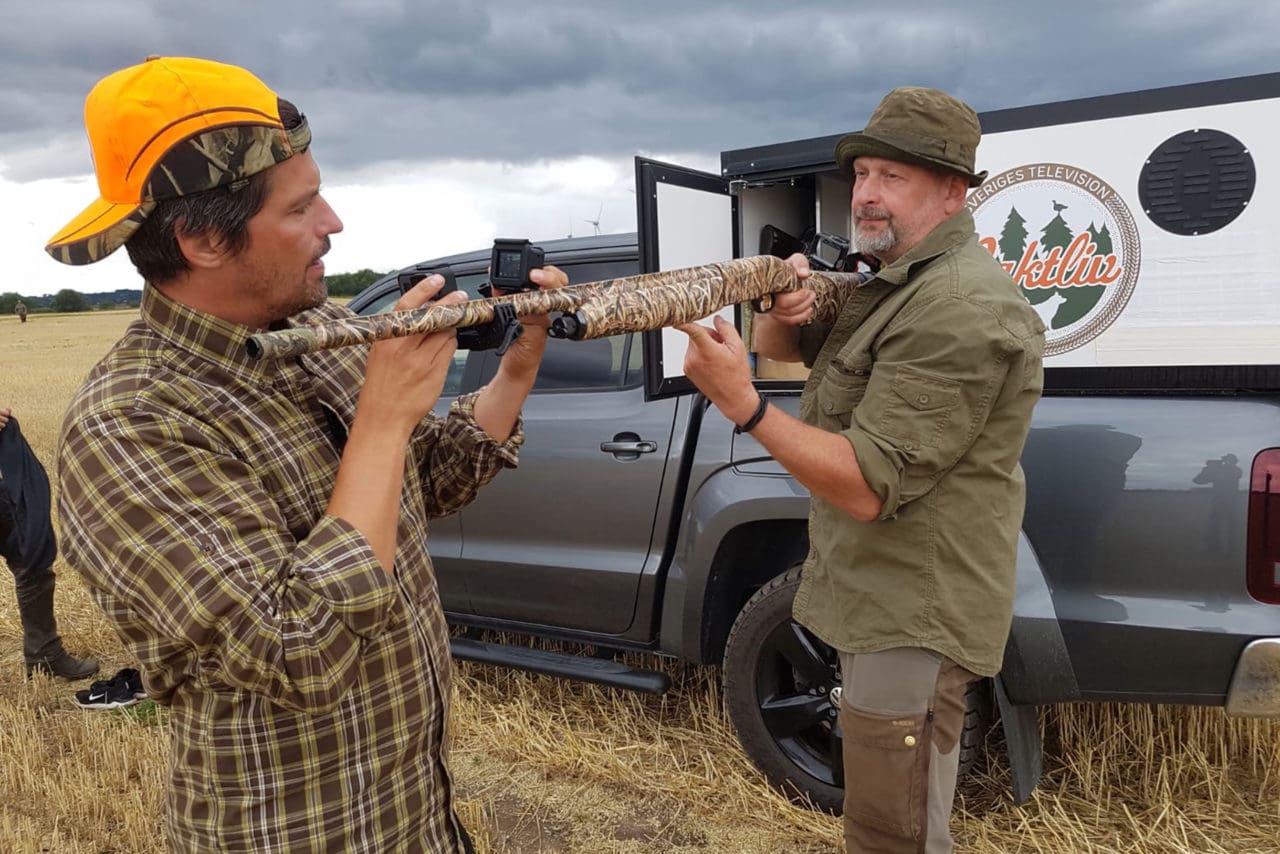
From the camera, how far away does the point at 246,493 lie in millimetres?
1364

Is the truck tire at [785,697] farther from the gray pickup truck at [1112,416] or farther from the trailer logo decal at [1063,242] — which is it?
the trailer logo decal at [1063,242]

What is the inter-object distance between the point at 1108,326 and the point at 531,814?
247 centimetres

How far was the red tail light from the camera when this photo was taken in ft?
8.69

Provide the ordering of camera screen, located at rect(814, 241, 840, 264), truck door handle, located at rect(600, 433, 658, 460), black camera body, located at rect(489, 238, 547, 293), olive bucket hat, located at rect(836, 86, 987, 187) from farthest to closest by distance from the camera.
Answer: truck door handle, located at rect(600, 433, 658, 460), camera screen, located at rect(814, 241, 840, 264), olive bucket hat, located at rect(836, 86, 987, 187), black camera body, located at rect(489, 238, 547, 293)

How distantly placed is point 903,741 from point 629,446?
1790 millimetres

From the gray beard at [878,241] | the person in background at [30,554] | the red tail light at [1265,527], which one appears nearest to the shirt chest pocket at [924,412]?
the gray beard at [878,241]

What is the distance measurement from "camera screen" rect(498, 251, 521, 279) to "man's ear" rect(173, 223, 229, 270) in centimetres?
46

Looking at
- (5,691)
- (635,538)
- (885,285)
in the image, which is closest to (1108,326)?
(885,285)

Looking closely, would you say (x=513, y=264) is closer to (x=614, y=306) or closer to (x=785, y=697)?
(x=614, y=306)

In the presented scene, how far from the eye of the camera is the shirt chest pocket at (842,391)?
2.23m

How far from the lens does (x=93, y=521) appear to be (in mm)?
1309

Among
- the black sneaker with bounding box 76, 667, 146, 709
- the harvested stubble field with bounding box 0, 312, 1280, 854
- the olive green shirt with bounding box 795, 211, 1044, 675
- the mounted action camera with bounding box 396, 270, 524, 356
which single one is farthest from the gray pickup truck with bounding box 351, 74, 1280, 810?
the black sneaker with bounding box 76, 667, 146, 709

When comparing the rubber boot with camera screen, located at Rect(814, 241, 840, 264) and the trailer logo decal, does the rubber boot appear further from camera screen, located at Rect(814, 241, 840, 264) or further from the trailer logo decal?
the trailer logo decal

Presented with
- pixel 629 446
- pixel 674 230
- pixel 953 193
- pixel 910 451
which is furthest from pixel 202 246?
pixel 629 446
